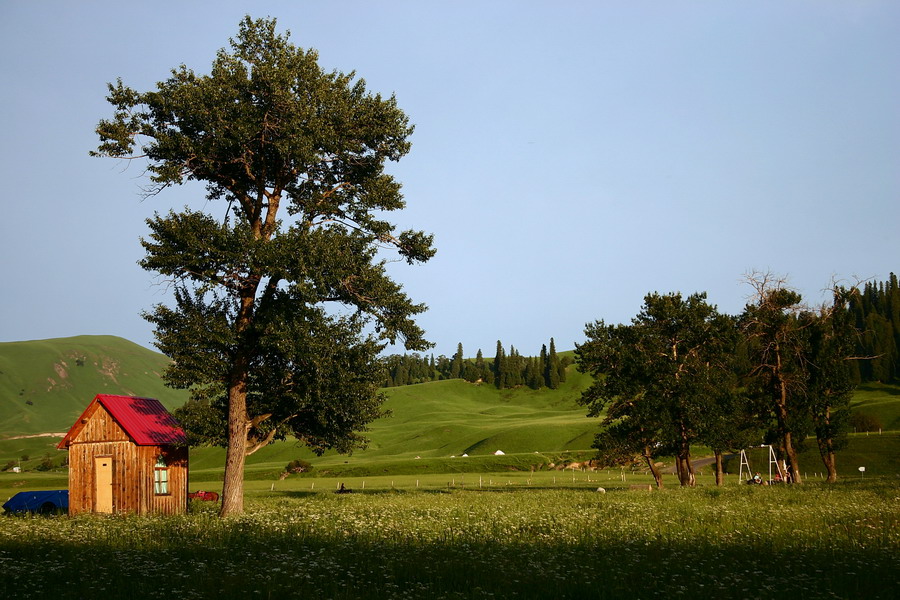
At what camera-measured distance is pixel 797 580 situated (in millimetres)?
13094

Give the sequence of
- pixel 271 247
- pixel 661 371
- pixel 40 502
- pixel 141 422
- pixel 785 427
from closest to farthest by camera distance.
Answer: pixel 271 247 → pixel 141 422 → pixel 40 502 → pixel 661 371 → pixel 785 427

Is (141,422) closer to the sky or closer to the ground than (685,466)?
closer to the sky

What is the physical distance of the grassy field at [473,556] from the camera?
1249cm

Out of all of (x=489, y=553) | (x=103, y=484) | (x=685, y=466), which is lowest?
(x=685, y=466)

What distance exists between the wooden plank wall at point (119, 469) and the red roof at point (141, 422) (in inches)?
16.3

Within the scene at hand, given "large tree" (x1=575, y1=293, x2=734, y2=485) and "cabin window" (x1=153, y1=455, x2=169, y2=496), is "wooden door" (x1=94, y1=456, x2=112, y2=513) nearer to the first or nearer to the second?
"cabin window" (x1=153, y1=455, x2=169, y2=496)

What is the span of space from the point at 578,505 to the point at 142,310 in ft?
71.3

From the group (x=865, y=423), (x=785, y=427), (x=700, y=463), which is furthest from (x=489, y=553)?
(x=865, y=423)

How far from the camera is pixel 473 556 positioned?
52.2 feet

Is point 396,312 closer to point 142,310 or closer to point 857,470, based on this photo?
point 142,310

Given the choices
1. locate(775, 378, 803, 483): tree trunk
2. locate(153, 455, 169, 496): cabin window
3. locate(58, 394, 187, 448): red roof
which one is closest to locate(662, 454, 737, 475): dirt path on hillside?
locate(775, 378, 803, 483): tree trunk

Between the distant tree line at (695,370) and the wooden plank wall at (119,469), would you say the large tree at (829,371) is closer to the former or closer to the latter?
the distant tree line at (695,370)

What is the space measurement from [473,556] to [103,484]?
28.4 metres

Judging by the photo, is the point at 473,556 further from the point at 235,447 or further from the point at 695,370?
the point at 695,370
